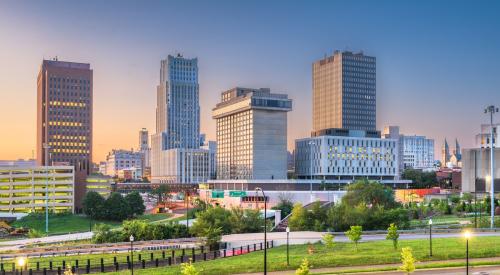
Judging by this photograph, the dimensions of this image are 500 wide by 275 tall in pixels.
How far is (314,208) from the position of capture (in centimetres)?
8369

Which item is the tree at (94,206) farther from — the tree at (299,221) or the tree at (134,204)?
the tree at (299,221)

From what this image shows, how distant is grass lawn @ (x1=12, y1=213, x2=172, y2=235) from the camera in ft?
405

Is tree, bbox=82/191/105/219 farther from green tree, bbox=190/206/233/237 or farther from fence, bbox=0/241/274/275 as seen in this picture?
fence, bbox=0/241/274/275

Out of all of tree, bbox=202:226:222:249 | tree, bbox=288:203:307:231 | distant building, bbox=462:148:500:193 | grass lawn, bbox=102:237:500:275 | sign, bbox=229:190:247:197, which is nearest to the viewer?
grass lawn, bbox=102:237:500:275

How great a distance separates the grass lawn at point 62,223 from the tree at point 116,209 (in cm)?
208

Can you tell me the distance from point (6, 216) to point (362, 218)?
97684 millimetres

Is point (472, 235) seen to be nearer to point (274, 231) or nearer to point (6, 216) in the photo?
point (274, 231)

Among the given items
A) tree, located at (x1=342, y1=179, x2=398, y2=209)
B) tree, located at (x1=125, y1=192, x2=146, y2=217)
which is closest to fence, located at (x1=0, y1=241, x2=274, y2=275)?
tree, located at (x1=342, y1=179, x2=398, y2=209)

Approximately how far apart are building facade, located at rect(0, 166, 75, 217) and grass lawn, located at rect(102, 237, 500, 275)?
365ft

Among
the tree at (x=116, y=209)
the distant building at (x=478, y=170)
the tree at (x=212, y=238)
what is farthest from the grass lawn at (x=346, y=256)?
the distant building at (x=478, y=170)

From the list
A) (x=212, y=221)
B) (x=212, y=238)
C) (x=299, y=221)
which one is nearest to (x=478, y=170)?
(x=299, y=221)

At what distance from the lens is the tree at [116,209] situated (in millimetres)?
135625

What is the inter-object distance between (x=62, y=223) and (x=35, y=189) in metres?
31.3

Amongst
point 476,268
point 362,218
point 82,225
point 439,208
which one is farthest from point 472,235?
point 82,225
